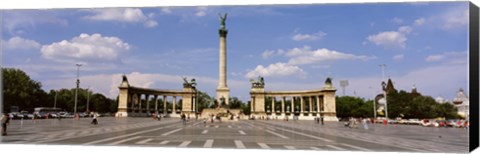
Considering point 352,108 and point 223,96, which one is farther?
point 352,108

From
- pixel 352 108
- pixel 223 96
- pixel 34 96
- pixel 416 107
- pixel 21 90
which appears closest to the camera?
pixel 21 90

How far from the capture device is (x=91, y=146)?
60.7 ft

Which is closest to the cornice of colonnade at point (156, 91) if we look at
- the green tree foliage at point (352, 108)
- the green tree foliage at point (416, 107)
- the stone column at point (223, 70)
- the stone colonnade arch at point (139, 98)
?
the stone colonnade arch at point (139, 98)

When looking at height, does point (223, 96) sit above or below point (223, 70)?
below

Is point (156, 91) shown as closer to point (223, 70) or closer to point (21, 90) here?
point (223, 70)

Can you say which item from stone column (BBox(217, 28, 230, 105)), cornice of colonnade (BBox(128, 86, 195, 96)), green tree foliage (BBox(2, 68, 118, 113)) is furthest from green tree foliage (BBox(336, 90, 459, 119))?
green tree foliage (BBox(2, 68, 118, 113))

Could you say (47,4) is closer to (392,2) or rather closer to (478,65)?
(392,2)

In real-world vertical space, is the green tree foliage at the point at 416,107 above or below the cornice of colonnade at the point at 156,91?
below

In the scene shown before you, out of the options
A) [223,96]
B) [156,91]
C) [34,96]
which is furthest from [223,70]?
[34,96]

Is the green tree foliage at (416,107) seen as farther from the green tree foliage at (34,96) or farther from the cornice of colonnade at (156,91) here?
the green tree foliage at (34,96)

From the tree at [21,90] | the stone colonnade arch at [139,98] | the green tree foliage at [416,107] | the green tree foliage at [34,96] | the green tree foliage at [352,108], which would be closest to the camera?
the tree at [21,90]

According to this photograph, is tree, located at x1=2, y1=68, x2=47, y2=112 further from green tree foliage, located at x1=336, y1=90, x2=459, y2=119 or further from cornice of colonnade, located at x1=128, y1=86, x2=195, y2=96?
green tree foliage, located at x1=336, y1=90, x2=459, y2=119

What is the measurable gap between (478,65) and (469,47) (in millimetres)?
1032

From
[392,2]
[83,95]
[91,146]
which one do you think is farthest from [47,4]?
[83,95]
